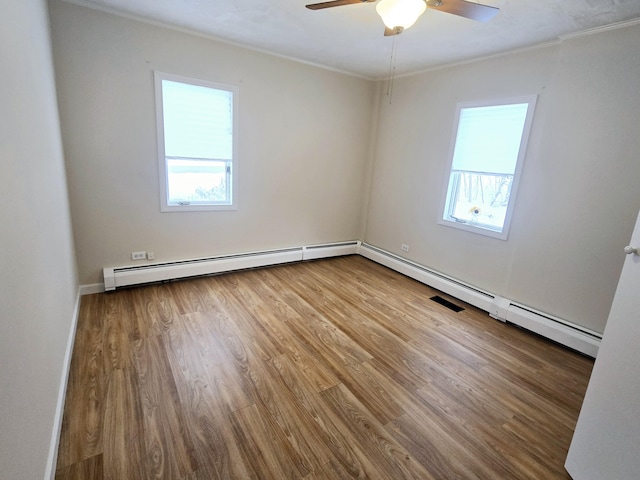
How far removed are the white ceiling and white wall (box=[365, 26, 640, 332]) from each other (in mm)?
250

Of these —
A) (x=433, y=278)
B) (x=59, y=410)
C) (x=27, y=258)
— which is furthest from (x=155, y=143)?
(x=433, y=278)

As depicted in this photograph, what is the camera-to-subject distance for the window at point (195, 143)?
331cm

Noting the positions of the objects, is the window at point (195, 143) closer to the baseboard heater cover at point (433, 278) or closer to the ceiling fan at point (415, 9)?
the ceiling fan at point (415, 9)

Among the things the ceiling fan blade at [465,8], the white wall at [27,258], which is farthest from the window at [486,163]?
the white wall at [27,258]

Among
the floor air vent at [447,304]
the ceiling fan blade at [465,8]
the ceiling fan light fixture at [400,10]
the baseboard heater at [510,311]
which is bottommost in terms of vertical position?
the floor air vent at [447,304]

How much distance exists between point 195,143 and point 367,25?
2.16 m

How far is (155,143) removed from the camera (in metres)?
3.28

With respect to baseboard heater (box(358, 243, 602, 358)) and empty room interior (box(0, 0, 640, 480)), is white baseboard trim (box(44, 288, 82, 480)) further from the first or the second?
baseboard heater (box(358, 243, 602, 358))

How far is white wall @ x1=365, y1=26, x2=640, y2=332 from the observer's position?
250 centimetres

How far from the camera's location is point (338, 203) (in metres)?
4.88

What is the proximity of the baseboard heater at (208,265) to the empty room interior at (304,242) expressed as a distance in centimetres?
3

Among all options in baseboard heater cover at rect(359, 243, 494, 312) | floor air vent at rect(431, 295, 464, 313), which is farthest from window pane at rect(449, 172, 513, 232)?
floor air vent at rect(431, 295, 464, 313)

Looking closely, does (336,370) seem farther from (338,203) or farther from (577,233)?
(338,203)

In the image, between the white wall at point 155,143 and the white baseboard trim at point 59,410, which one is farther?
the white wall at point 155,143
